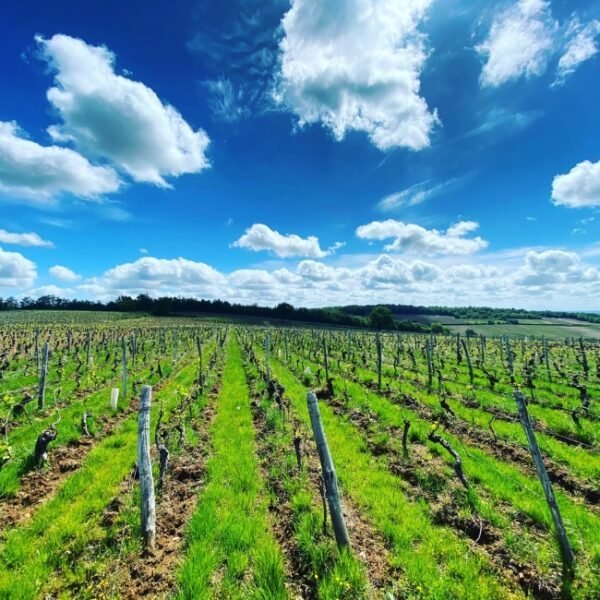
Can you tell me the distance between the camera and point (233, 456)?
27.7ft

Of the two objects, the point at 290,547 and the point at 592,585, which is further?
the point at 290,547

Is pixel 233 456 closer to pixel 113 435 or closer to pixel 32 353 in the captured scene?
pixel 113 435

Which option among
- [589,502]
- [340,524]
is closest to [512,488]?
[589,502]

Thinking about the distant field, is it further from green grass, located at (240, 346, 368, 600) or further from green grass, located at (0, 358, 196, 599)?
green grass, located at (0, 358, 196, 599)

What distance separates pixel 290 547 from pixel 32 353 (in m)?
33.8

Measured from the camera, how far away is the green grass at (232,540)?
437 centimetres

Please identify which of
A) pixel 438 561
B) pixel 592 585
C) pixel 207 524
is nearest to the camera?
pixel 592 585

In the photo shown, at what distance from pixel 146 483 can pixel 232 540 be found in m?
1.58

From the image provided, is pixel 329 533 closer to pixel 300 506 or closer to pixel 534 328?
pixel 300 506

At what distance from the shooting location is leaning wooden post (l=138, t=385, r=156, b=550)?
17.5ft

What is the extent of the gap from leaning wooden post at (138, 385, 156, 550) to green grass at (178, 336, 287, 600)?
596 millimetres

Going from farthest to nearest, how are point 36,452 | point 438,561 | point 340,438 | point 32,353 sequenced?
point 32,353, point 340,438, point 36,452, point 438,561

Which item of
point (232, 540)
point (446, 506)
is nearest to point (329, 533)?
point (232, 540)

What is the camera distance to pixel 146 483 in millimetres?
5477
